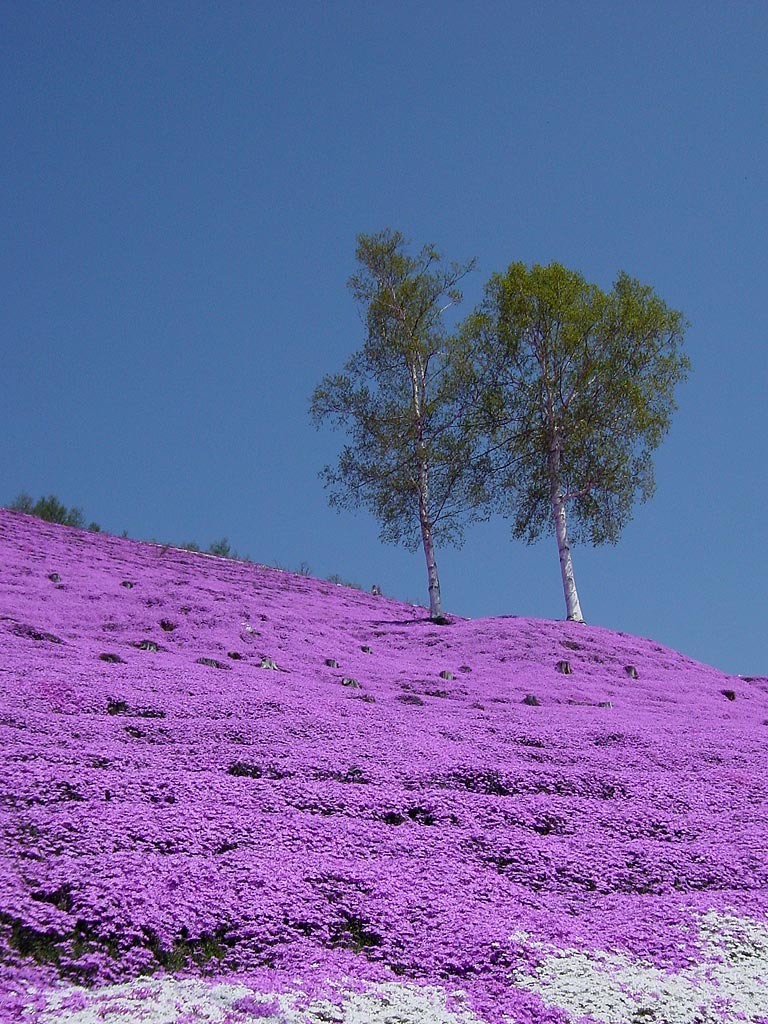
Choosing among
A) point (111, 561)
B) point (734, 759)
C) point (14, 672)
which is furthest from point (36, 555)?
point (734, 759)

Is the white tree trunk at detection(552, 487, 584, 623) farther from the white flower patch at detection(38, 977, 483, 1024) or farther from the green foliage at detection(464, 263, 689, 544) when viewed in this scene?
the white flower patch at detection(38, 977, 483, 1024)

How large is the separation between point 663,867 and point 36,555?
1678 centimetres

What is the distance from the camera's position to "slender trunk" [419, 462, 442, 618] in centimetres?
2310

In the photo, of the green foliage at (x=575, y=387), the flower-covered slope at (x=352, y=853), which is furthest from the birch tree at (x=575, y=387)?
the flower-covered slope at (x=352, y=853)

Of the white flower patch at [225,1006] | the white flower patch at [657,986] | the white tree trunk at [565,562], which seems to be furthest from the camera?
the white tree trunk at [565,562]

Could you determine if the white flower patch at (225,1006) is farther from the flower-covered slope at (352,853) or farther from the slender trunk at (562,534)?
the slender trunk at (562,534)

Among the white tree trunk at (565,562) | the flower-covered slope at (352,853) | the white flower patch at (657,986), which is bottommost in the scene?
the white flower patch at (657,986)

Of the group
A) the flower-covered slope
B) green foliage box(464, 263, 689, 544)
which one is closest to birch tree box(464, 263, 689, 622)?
green foliage box(464, 263, 689, 544)

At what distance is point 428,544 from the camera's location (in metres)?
23.9

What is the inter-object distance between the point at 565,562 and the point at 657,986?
1907 centimetres

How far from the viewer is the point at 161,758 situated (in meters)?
5.84

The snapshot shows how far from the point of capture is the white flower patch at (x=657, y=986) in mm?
3480

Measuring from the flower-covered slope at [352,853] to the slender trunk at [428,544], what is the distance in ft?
42.1

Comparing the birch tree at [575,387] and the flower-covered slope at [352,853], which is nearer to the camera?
the flower-covered slope at [352,853]
